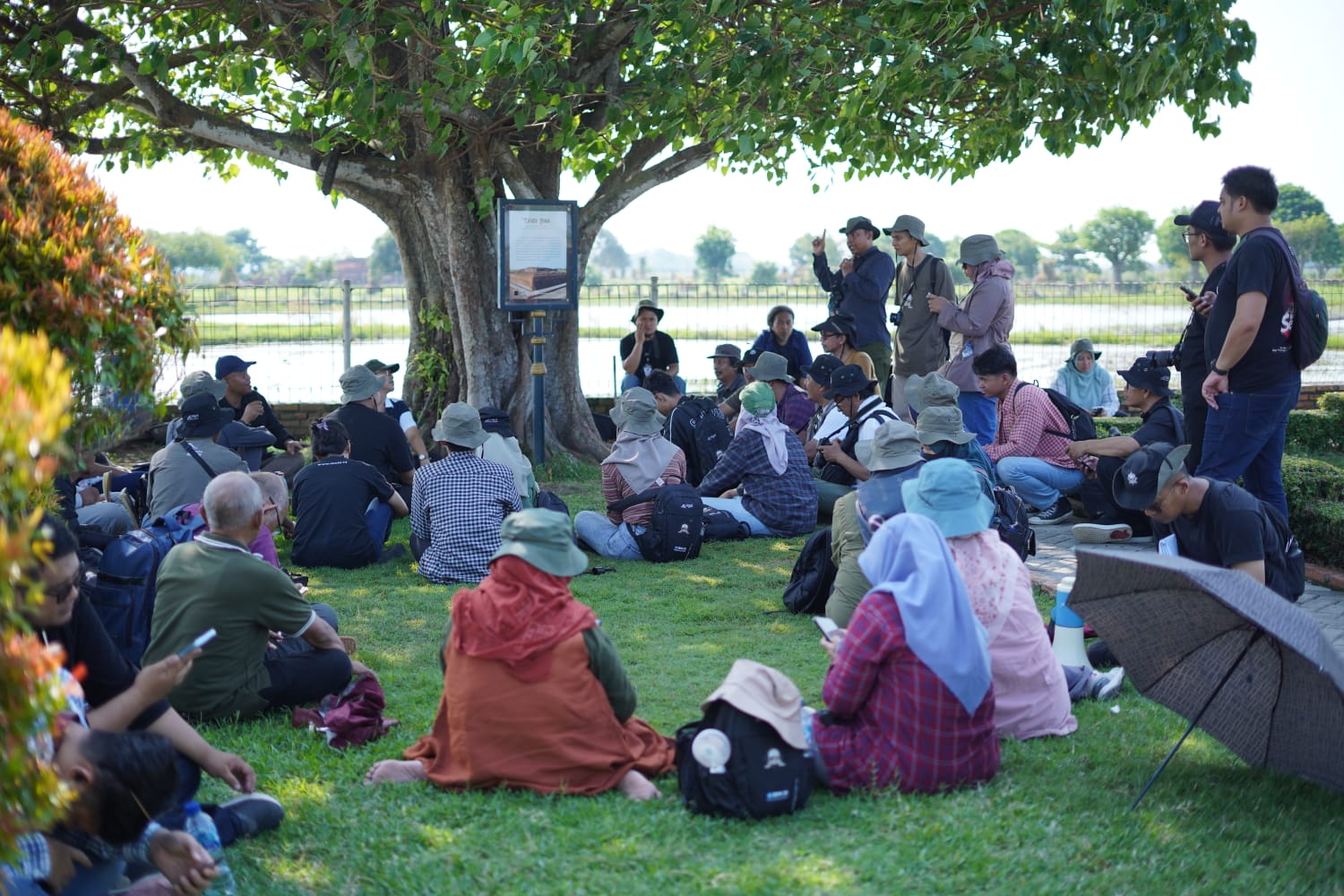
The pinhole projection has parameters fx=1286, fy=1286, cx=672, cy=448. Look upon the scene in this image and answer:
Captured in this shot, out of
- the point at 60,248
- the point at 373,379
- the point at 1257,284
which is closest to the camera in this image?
the point at 60,248

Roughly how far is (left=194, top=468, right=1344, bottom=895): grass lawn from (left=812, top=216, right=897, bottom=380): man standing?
22.3ft

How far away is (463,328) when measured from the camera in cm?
1220

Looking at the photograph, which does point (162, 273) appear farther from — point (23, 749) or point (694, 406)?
point (694, 406)

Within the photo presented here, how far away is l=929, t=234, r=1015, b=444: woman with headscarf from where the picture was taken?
33.2 feet

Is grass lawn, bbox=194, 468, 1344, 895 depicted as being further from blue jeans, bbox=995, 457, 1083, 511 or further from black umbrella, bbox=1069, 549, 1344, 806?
blue jeans, bbox=995, 457, 1083, 511

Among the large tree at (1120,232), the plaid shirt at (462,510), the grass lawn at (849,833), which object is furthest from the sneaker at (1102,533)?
the large tree at (1120,232)

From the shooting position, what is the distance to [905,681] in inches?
172

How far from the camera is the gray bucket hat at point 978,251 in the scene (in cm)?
1021

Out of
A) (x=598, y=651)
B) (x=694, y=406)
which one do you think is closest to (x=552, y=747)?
(x=598, y=651)

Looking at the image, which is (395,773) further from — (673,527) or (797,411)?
(797,411)

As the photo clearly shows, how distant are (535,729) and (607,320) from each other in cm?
1523

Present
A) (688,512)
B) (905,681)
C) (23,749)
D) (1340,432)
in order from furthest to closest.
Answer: (1340,432) → (688,512) → (905,681) → (23,749)

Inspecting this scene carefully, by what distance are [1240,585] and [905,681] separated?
3.62ft

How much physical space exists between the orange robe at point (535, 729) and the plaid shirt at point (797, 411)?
5.89 m
